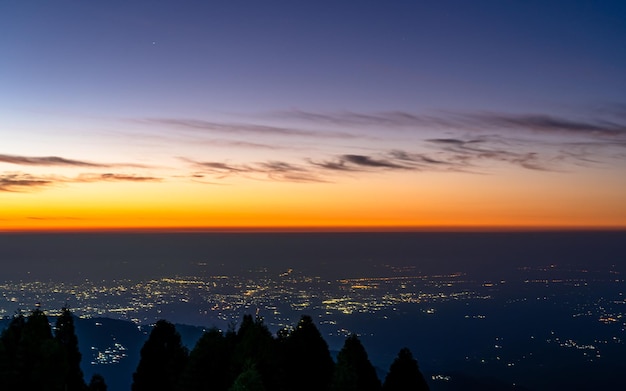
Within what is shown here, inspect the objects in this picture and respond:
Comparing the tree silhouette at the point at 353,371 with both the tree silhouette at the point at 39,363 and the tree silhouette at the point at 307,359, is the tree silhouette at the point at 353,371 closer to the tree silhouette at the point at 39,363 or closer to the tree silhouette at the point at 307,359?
the tree silhouette at the point at 307,359

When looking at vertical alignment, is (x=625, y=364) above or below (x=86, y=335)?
below

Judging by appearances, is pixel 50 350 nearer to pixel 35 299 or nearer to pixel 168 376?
pixel 168 376

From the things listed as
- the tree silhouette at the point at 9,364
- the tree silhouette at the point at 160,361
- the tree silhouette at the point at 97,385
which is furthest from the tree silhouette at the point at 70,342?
the tree silhouette at the point at 160,361

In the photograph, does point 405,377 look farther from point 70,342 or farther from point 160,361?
point 70,342

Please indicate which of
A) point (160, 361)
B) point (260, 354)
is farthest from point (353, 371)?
point (160, 361)

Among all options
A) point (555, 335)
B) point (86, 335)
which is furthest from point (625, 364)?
point (86, 335)

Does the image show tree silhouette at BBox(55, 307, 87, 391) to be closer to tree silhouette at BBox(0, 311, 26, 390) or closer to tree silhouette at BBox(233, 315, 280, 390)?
tree silhouette at BBox(0, 311, 26, 390)
